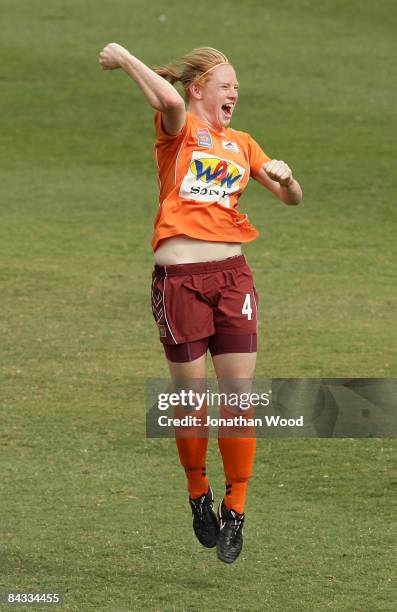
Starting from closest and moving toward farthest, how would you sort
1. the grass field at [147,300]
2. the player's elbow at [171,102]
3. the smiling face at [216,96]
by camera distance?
the player's elbow at [171,102]
the smiling face at [216,96]
the grass field at [147,300]

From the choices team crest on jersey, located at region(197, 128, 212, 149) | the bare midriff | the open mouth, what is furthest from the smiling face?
the bare midriff

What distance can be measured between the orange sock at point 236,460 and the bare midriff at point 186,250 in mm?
792

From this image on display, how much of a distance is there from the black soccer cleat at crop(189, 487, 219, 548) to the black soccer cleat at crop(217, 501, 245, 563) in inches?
1.6

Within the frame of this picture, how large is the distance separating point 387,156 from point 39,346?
7.72 meters

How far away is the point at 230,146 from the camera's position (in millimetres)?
7109

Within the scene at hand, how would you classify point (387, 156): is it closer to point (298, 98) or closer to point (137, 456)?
point (298, 98)

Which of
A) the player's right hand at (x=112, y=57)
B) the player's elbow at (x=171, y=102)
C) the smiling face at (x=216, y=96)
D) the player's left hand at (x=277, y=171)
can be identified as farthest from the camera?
the smiling face at (x=216, y=96)

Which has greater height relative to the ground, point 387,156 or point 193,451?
point 193,451

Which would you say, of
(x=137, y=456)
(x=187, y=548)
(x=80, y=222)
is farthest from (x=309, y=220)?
(x=187, y=548)

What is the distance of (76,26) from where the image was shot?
25.1 meters

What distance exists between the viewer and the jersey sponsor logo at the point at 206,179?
6961mm

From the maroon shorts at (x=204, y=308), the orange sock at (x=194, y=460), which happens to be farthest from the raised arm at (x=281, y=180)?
the orange sock at (x=194, y=460)

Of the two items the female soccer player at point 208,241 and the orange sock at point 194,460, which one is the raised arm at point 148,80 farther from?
the orange sock at point 194,460

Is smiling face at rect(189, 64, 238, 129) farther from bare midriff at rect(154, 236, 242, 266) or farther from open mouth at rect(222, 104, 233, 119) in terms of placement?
bare midriff at rect(154, 236, 242, 266)
